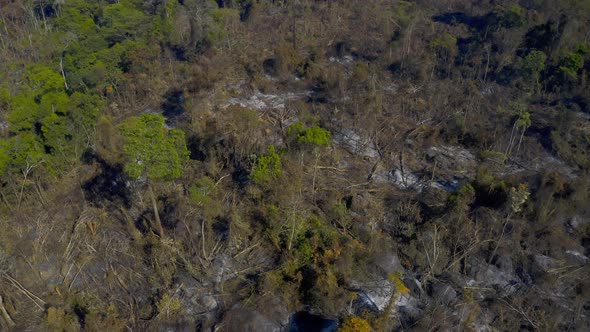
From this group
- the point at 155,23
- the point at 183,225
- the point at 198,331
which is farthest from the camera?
the point at 155,23

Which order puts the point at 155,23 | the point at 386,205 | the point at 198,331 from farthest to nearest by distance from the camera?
1. the point at 155,23
2. the point at 386,205
3. the point at 198,331

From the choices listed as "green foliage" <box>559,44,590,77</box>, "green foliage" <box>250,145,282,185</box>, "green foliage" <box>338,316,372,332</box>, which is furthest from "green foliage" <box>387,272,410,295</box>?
"green foliage" <box>559,44,590,77</box>

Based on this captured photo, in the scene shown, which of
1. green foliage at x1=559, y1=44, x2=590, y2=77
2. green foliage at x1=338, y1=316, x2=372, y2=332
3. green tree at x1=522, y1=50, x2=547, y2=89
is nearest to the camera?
green foliage at x1=338, y1=316, x2=372, y2=332

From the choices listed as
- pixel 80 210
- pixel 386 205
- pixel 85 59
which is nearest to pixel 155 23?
pixel 85 59

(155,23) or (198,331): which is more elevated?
(155,23)

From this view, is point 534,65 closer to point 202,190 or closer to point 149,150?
point 202,190

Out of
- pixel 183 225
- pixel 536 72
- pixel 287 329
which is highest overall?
pixel 536 72

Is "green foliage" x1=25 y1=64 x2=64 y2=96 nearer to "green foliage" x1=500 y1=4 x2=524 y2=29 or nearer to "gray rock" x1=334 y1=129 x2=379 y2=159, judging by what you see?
"gray rock" x1=334 y1=129 x2=379 y2=159

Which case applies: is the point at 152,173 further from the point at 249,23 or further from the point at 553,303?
the point at 249,23
